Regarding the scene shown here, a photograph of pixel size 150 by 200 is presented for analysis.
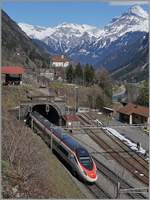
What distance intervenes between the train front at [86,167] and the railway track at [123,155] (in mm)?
1961

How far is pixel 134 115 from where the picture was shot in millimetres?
24547

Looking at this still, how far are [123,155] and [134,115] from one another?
10152mm

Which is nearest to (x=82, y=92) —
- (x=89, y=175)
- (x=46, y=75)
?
(x=46, y=75)

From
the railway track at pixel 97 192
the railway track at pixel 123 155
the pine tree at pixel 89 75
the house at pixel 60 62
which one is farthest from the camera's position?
the house at pixel 60 62

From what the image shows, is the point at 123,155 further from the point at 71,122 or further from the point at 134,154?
the point at 71,122

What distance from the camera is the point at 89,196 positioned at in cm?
942

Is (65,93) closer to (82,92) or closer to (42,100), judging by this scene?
(82,92)

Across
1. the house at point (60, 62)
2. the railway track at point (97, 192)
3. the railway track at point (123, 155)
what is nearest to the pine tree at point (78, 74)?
the house at point (60, 62)

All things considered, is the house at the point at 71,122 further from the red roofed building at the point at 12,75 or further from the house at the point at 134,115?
the red roofed building at the point at 12,75

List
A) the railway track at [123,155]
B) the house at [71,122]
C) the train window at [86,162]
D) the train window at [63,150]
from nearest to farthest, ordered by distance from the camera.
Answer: the train window at [86,162] → the train window at [63,150] → the railway track at [123,155] → the house at [71,122]

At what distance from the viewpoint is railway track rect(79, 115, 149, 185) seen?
40.7 ft

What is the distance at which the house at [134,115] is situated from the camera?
23.8 m

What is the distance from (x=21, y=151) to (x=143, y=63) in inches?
4411

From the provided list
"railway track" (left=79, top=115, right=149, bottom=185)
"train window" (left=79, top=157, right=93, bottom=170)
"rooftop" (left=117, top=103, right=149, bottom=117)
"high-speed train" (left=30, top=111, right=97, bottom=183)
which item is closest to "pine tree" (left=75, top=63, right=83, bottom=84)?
"rooftop" (left=117, top=103, right=149, bottom=117)
